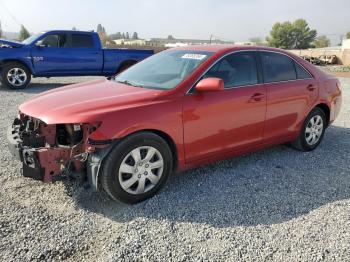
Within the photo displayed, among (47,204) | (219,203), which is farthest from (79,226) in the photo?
(219,203)

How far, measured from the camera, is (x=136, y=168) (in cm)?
355

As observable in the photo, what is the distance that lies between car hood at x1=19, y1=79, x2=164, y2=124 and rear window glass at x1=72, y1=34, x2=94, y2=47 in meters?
7.80

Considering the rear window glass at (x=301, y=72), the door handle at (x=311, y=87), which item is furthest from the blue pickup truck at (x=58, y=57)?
the door handle at (x=311, y=87)

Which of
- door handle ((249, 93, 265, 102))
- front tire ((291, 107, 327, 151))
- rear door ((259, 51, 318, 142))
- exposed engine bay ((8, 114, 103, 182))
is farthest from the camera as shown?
front tire ((291, 107, 327, 151))

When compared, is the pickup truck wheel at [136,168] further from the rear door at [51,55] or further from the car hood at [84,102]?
the rear door at [51,55]

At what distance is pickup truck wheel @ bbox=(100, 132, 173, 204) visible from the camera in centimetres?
338

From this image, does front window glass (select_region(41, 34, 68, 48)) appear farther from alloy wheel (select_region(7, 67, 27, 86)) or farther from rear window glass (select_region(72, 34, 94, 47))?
alloy wheel (select_region(7, 67, 27, 86))

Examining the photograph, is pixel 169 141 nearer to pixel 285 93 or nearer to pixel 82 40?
pixel 285 93

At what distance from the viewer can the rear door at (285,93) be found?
15.3ft

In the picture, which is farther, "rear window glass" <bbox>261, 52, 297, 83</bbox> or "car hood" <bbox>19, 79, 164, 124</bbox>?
"rear window glass" <bbox>261, 52, 297, 83</bbox>

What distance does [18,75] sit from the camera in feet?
35.6

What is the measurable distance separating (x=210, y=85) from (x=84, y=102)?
1.31 m

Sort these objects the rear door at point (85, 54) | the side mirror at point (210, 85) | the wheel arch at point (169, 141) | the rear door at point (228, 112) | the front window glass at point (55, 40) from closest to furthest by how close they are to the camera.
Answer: the wheel arch at point (169, 141) < the side mirror at point (210, 85) < the rear door at point (228, 112) < the front window glass at point (55, 40) < the rear door at point (85, 54)

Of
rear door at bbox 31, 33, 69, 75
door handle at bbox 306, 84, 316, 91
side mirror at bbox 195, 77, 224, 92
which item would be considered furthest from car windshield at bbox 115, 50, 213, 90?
rear door at bbox 31, 33, 69, 75
